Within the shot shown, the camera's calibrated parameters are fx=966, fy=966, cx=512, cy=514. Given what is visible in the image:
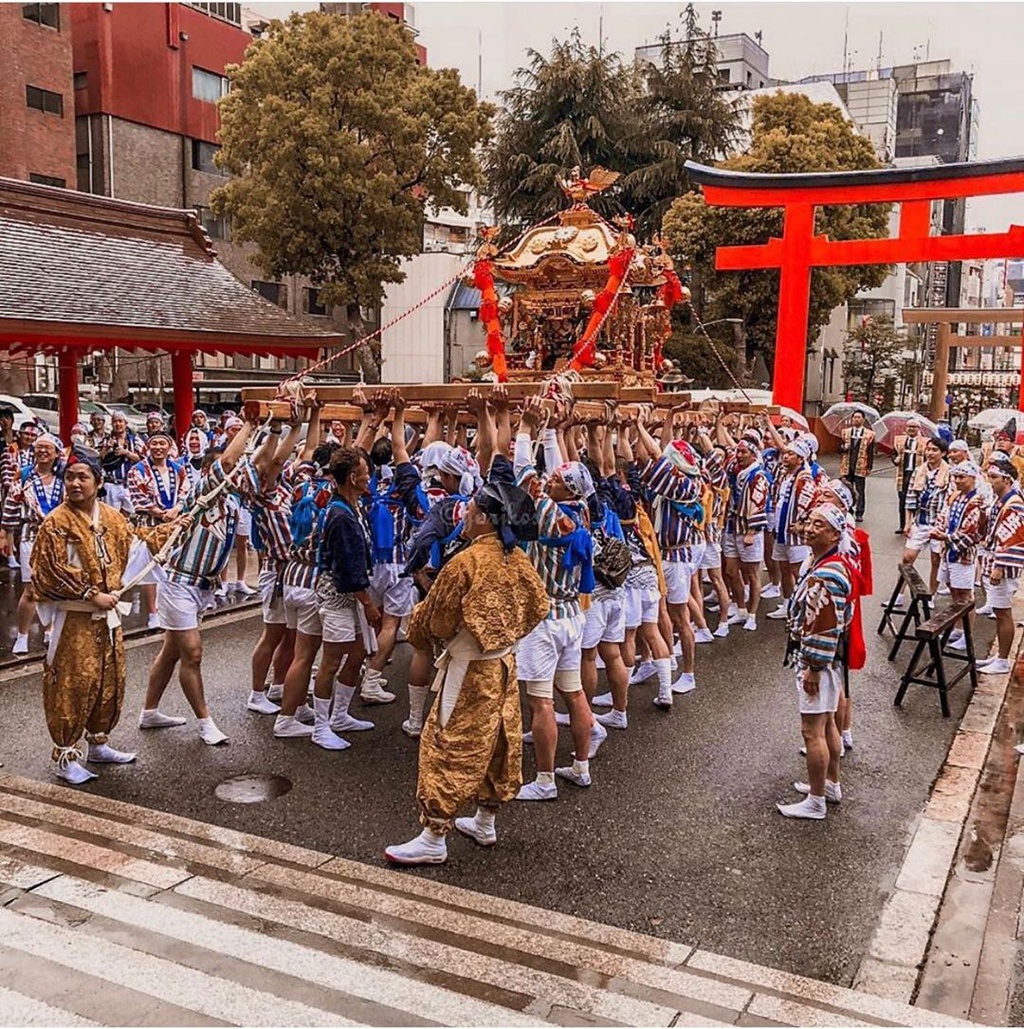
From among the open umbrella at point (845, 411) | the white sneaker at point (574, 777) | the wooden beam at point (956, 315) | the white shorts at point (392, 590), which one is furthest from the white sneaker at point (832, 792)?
the wooden beam at point (956, 315)

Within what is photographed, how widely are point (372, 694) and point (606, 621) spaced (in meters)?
2.22

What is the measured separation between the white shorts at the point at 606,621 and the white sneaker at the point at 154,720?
3018 millimetres

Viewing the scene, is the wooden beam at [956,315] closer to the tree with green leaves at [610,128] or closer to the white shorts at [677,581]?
the tree with green leaves at [610,128]

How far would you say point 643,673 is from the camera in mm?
8133

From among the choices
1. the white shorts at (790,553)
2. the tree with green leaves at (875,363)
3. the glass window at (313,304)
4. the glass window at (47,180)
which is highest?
the glass window at (47,180)

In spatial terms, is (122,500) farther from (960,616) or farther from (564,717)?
(960,616)

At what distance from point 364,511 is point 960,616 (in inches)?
196

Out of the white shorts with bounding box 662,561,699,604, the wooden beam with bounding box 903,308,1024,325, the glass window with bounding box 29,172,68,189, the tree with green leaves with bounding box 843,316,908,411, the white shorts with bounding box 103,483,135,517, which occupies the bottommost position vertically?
the white shorts with bounding box 662,561,699,604

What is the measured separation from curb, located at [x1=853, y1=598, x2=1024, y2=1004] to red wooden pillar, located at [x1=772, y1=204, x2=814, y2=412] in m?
11.5

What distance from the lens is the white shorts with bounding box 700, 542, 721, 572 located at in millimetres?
9641

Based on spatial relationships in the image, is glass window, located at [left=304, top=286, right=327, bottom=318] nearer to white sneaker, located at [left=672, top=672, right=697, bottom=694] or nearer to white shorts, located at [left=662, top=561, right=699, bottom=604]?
white shorts, located at [left=662, top=561, right=699, bottom=604]

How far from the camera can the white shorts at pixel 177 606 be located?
6.25 m

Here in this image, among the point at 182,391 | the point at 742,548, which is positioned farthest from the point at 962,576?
the point at 182,391

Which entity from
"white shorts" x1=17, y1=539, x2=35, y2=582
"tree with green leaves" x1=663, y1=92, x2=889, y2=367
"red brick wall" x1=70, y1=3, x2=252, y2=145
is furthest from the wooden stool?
"red brick wall" x1=70, y1=3, x2=252, y2=145
